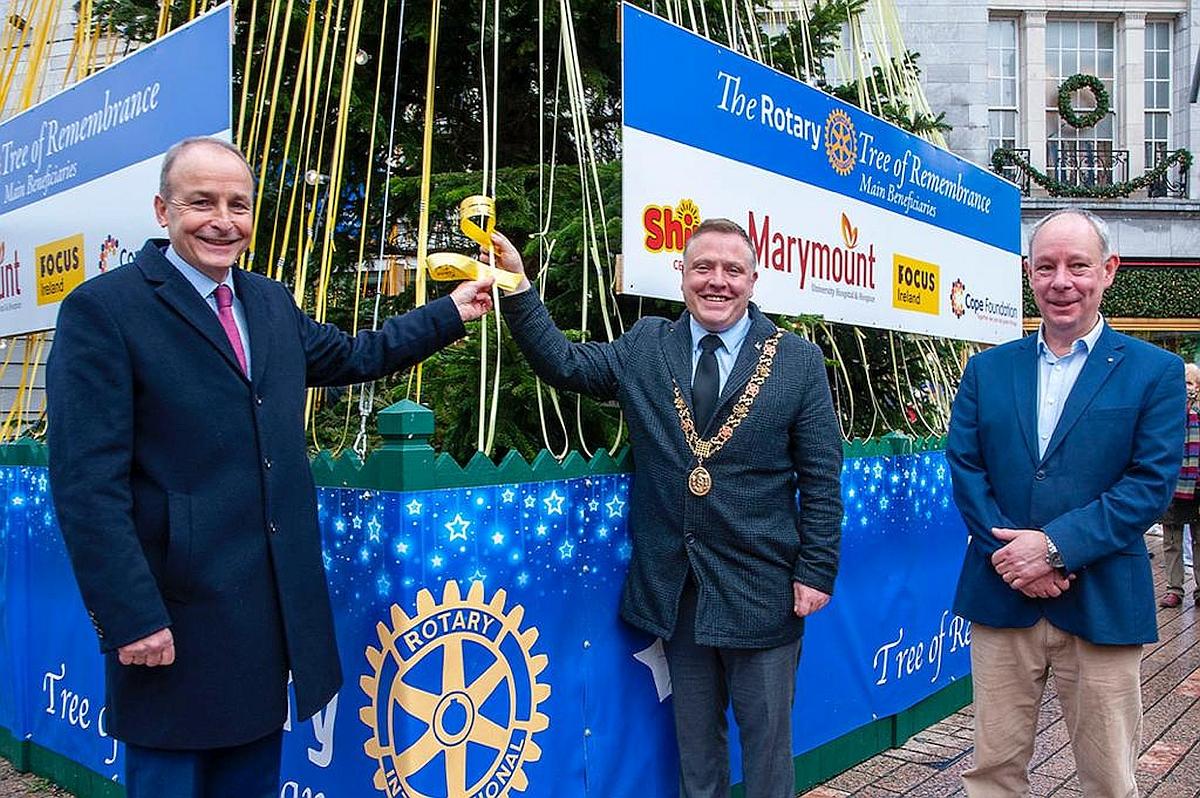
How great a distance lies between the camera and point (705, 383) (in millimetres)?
2854

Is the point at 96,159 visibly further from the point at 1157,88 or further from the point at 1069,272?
the point at 1157,88

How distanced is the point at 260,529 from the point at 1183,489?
6781 millimetres

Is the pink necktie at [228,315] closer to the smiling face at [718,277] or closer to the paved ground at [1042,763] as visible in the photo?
the smiling face at [718,277]

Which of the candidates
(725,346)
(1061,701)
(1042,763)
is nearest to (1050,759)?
(1042,763)

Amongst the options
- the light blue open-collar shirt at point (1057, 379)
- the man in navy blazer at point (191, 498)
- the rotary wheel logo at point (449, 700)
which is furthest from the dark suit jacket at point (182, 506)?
the light blue open-collar shirt at point (1057, 379)

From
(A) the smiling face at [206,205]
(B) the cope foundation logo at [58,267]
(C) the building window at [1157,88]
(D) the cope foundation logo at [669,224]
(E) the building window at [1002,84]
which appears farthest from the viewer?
(C) the building window at [1157,88]

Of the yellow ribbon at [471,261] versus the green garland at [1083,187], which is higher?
the green garland at [1083,187]

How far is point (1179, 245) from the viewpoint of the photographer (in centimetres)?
2002

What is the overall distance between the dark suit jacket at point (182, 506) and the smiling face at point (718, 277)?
3.67 feet

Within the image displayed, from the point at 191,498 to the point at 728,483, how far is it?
1.31 m

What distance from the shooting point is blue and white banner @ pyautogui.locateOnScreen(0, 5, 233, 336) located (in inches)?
123

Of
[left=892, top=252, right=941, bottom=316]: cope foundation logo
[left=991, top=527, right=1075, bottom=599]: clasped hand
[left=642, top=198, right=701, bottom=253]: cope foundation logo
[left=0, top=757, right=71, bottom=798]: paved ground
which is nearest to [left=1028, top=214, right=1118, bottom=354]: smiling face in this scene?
[left=991, top=527, right=1075, bottom=599]: clasped hand

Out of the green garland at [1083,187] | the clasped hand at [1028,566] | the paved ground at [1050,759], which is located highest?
the green garland at [1083,187]

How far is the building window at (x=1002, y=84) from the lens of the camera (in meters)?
20.0
